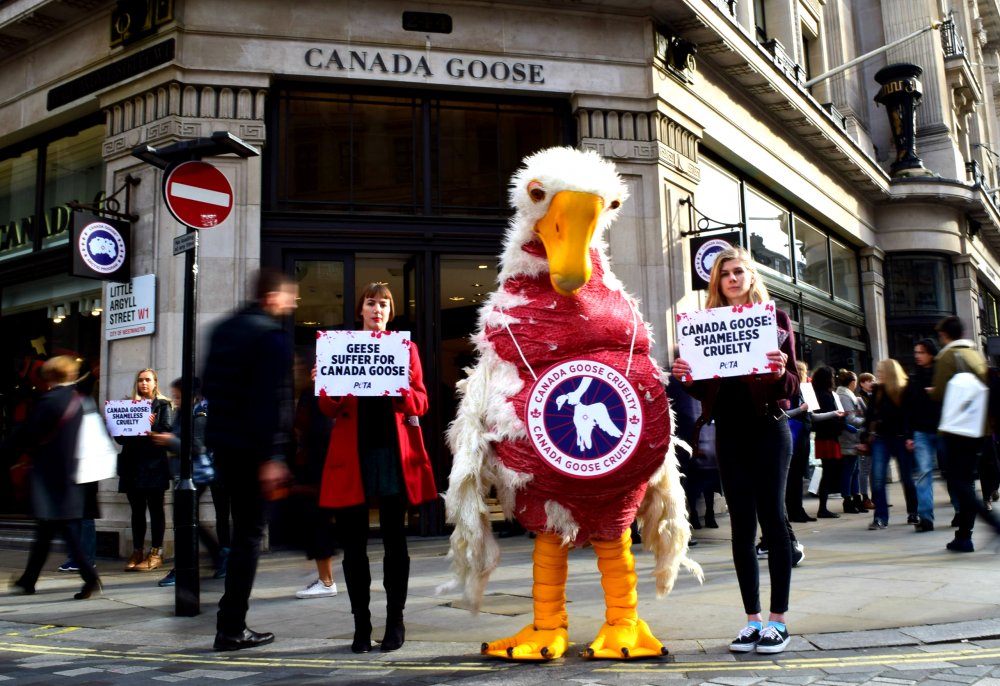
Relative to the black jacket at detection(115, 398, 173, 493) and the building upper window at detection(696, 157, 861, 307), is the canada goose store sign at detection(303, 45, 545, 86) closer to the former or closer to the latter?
the building upper window at detection(696, 157, 861, 307)

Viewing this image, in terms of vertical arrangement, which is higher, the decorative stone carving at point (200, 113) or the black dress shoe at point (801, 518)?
the decorative stone carving at point (200, 113)

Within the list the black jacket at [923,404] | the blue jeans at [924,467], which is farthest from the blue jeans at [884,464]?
the black jacket at [923,404]

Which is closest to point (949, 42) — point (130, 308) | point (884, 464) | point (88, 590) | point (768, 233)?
point (768, 233)

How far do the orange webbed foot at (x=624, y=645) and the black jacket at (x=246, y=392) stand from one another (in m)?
1.82

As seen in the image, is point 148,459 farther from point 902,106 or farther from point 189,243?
point 902,106

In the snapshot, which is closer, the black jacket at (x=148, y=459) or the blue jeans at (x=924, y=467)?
the black jacket at (x=148, y=459)

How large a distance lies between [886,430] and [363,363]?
646 centimetres

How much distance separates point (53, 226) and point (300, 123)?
396 cm

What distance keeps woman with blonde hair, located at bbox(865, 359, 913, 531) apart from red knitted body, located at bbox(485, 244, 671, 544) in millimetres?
5439

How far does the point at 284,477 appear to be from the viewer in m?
4.34

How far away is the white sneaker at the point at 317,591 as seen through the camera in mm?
6053

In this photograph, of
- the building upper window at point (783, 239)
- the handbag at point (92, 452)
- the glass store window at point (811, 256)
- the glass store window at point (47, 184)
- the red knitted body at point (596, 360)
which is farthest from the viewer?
the glass store window at point (811, 256)

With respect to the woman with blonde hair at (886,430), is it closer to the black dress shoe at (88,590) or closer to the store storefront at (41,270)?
the black dress shoe at (88,590)

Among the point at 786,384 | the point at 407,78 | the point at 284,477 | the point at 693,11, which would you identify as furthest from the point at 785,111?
the point at 284,477
